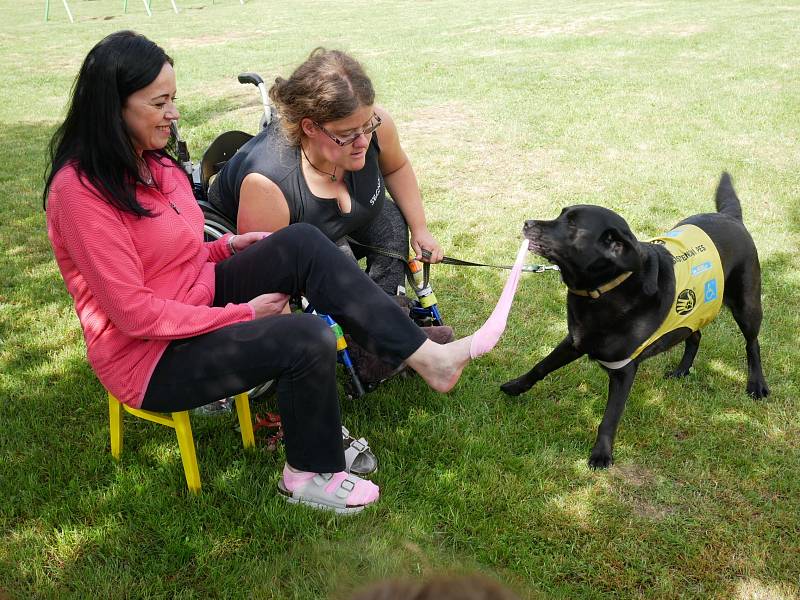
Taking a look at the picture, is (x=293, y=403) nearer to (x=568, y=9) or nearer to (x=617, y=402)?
(x=617, y=402)

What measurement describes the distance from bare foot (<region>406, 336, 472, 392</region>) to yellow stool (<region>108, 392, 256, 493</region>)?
2.90 feet

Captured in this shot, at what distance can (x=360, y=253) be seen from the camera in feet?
13.1

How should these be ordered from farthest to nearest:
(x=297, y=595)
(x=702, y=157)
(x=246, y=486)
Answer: (x=702, y=157) < (x=246, y=486) < (x=297, y=595)

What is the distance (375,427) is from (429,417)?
0.28m

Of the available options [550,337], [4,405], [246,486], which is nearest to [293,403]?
[246,486]

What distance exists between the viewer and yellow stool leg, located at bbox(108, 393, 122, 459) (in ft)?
9.85

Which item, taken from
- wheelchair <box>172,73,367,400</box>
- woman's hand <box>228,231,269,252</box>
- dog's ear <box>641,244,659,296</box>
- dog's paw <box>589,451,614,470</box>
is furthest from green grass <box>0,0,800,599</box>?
woman's hand <box>228,231,269,252</box>

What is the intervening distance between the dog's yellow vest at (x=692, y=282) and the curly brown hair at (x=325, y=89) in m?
1.68

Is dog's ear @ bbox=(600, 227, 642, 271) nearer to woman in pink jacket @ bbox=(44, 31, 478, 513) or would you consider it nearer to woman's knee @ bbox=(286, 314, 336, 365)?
woman in pink jacket @ bbox=(44, 31, 478, 513)

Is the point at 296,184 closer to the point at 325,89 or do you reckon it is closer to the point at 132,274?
the point at 325,89

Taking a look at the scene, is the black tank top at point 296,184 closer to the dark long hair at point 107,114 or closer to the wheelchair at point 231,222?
the wheelchair at point 231,222

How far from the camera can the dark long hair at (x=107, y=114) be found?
92.8 inches

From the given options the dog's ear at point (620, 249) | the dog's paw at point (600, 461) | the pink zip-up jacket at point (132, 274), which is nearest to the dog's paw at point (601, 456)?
the dog's paw at point (600, 461)

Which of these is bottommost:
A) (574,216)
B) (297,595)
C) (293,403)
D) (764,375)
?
(764,375)
